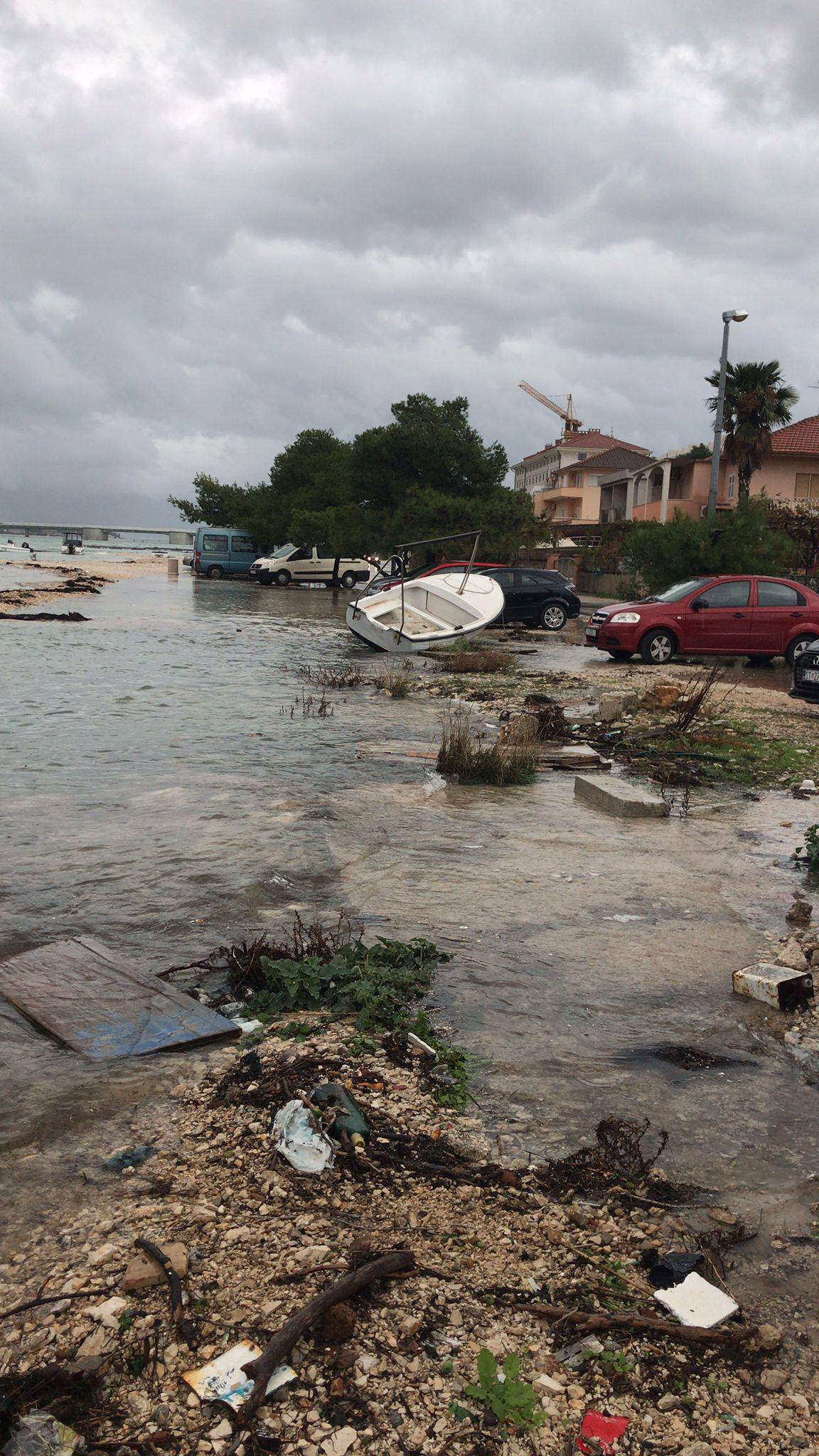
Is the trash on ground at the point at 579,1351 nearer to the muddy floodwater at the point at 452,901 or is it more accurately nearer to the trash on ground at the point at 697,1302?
the trash on ground at the point at 697,1302

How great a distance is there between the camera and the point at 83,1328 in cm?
254

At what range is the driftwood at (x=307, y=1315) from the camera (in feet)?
7.63

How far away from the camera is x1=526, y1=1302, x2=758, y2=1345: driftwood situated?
102 inches

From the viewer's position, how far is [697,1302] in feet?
8.91

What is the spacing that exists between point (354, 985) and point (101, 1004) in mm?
1066

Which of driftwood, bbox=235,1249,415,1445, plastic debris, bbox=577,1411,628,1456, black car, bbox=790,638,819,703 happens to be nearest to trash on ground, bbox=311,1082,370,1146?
driftwood, bbox=235,1249,415,1445

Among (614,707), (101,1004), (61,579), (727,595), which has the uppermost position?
(727,595)

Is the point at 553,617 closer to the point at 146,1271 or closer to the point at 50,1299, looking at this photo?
the point at 146,1271

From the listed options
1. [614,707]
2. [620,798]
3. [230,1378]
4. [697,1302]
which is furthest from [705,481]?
[230,1378]

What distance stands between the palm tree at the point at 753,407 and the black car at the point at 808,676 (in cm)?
3493

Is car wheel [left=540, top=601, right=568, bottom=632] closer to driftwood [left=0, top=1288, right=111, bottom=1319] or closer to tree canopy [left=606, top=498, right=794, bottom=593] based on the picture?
tree canopy [left=606, top=498, right=794, bottom=593]

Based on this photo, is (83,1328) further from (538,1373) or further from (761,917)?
(761,917)

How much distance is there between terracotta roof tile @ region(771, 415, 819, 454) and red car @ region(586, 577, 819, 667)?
3156 centimetres

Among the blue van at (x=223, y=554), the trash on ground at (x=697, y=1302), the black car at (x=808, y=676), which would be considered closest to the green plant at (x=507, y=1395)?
the trash on ground at (x=697, y=1302)
